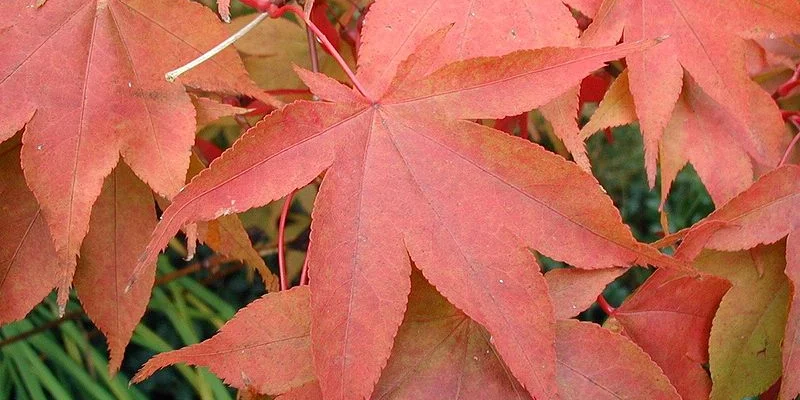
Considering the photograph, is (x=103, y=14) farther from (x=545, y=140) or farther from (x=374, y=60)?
(x=545, y=140)

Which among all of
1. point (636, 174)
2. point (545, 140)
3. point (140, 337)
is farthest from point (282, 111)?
point (636, 174)

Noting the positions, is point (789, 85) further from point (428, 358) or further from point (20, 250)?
point (20, 250)

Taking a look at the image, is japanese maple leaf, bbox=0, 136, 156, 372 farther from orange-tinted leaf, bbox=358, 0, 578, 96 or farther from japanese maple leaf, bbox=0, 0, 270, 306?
orange-tinted leaf, bbox=358, 0, 578, 96

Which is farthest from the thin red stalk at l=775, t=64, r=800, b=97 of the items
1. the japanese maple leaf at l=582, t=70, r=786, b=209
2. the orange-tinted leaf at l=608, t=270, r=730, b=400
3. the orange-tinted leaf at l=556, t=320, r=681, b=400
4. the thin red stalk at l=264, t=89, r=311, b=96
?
the thin red stalk at l=264, t=89, r=311, b=96

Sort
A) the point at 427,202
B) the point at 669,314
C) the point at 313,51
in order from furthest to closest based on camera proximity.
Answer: the point at 313,51 → the point at 669,314 → the point at 427,202

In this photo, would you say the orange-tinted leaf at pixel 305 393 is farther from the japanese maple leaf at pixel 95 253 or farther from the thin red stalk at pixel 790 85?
the thin red stalk at pixel 790 85

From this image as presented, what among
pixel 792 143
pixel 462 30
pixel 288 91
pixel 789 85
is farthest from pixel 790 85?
pixel 288 91
